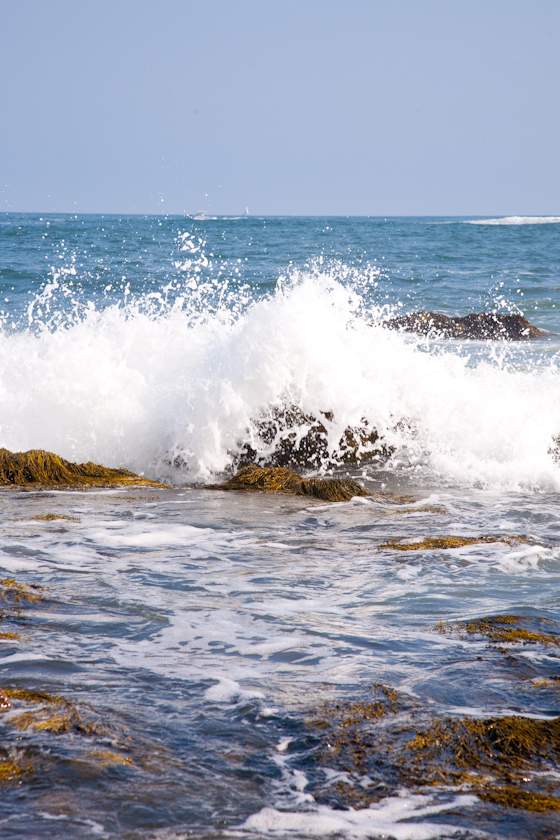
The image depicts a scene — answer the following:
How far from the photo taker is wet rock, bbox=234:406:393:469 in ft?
20.2

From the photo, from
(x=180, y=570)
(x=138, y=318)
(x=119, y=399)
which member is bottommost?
(x=180, y=570)

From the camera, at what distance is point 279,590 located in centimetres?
331

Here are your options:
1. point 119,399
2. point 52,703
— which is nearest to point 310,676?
point 52,703

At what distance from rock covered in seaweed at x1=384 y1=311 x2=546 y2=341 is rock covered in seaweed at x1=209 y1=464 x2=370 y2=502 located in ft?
22.1

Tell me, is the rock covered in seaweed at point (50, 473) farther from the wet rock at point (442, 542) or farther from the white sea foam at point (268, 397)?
the wet rock at point (442, 542)

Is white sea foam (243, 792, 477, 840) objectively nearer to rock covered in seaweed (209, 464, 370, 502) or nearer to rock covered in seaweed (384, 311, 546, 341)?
rock covered in seaweed (209, 464, 370, 502)

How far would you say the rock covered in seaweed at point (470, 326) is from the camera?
38.6ft

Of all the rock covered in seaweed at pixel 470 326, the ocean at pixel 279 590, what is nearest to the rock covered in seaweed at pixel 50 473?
the ocean at pixel 279 590

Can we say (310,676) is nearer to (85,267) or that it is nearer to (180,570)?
(180,570)

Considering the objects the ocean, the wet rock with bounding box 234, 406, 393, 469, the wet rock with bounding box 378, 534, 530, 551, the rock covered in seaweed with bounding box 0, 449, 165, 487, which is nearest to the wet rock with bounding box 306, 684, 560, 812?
the ocean

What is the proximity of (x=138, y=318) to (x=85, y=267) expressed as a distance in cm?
1005

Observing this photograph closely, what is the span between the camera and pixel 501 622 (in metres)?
2.89

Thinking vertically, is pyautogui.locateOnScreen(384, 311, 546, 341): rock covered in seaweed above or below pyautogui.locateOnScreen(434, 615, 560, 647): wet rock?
above

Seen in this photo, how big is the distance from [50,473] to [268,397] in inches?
82.4
